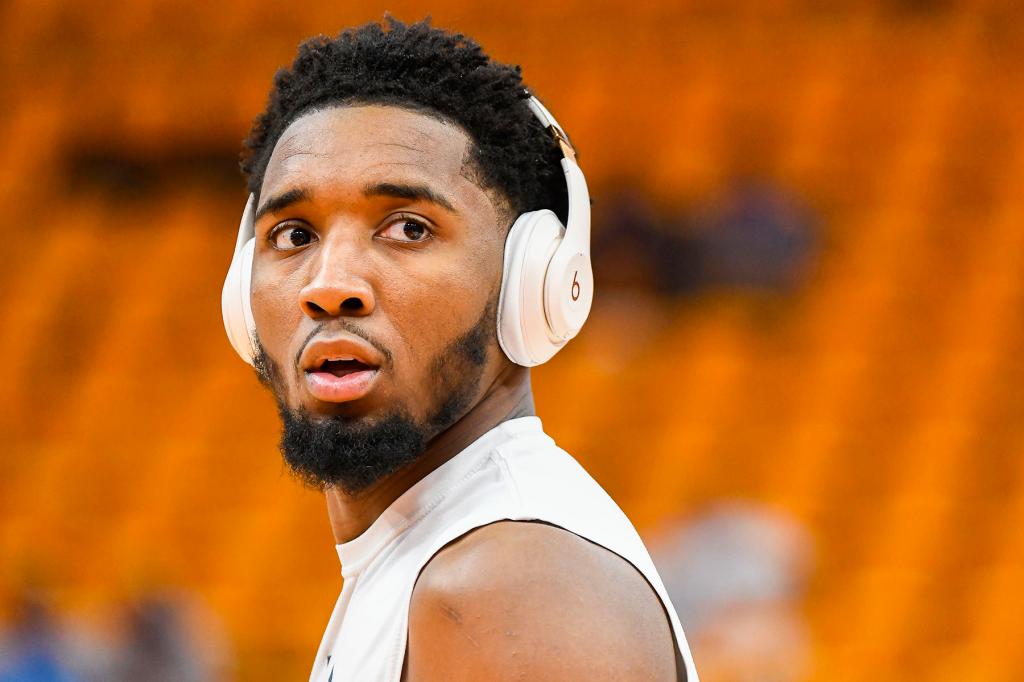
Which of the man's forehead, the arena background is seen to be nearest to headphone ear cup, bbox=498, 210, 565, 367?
the man's forehead

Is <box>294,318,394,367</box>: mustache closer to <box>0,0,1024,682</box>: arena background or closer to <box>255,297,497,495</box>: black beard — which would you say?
<box>255,297,497,495</box>: black beard

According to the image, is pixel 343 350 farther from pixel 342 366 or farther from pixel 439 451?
pixel 439 451

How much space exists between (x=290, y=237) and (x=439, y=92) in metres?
0.24

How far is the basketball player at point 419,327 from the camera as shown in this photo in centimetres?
148

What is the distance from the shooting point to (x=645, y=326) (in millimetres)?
5992

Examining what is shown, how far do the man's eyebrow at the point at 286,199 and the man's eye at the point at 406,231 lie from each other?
0.10 metres

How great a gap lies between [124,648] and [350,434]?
378cm

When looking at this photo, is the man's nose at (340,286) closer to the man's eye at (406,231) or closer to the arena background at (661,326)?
the man's eye at (406,231)

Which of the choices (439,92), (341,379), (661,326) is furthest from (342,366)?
(661,326)

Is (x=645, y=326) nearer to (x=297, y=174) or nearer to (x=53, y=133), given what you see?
(x=53, y=133)

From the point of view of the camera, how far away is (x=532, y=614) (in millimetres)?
1348

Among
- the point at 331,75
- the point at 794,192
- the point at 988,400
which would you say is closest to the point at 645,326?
the point at 794,192

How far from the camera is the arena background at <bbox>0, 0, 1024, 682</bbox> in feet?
16.7

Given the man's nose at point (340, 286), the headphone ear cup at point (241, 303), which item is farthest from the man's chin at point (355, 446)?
the headphone ear cup at point (241, 303)
